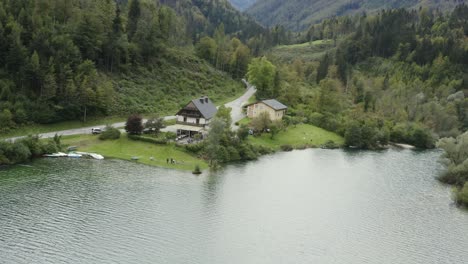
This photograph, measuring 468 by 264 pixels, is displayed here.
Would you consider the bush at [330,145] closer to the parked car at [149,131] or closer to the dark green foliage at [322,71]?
the parked car at [149,131]

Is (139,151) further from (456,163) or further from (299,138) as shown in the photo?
(456,163)

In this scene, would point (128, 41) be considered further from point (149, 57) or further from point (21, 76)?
point (21, 76)

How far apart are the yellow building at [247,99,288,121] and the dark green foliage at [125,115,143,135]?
32716mm

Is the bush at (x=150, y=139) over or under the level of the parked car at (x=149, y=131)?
under

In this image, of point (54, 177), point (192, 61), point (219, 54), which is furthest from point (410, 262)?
point (219, 54)

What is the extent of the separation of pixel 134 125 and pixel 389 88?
90.5 m

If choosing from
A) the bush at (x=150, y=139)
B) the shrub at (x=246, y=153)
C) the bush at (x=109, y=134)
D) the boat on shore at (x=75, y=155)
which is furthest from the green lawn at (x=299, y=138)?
the boat on shore at (x=75, y=155)

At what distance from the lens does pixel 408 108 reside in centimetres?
13088

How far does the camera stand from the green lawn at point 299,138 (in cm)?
10234

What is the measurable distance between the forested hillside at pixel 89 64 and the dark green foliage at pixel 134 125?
11.3 m

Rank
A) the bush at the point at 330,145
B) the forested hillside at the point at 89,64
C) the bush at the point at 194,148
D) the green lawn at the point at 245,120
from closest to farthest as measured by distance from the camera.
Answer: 1. the bush at the point at 194,148
2. the forested hillside at the point at 89,64
3. the bush at the point at 330,145
4. the green lawn at the point at 245,120

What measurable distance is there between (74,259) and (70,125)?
53059 millimetres

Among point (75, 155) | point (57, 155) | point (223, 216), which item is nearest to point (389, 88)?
point (75, 155)

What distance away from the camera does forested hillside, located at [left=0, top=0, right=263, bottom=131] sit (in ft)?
309
